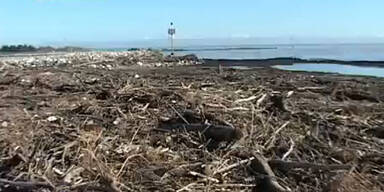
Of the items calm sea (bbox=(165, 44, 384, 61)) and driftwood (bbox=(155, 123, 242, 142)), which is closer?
driftwood (bbox=(155, 123, 242, 142))

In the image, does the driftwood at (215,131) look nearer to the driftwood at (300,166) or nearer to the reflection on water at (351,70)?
the driftwood at (300,166)

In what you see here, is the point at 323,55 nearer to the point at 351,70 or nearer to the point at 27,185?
the point at 351,70

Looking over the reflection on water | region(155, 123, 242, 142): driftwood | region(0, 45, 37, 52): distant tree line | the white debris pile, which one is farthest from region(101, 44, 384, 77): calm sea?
region(155, 123, 242, 142): driftwood

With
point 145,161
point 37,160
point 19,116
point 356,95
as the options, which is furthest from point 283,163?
point 356,95

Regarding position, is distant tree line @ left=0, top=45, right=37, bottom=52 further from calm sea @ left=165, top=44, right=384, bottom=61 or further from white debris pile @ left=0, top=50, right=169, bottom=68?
white debris pile @ left=0, top=50, right=169, bottom=68

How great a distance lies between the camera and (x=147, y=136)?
608cm

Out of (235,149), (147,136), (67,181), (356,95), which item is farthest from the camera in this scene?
(356,95)

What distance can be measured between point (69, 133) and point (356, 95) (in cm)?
512

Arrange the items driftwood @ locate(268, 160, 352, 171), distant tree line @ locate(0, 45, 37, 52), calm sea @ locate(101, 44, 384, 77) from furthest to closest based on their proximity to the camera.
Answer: distant tree line @ locate(0, 45, 37, 52), calm sea @ locate(101, 44, 384, 77), driftwood @ locate(268, 160, 352, 171)

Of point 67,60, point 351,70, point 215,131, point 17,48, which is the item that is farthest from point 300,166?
point 17,48

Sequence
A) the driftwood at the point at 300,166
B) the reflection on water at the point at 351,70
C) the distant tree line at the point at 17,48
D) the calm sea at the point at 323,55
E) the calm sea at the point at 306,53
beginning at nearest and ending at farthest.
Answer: the driftwood at the point at 300,166, the reflection on water at the point at 351,70, the calm sea at the point at 323,55, the calm sea at the point at 306,53, the distant tree line at the point at 17,48

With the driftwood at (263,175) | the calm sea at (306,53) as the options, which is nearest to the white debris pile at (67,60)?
the calm sea at (306,53)

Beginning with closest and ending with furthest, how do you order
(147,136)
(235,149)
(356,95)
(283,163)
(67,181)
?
(67,181) < (283,163) < (235,149) < (147,136) < (356,95)

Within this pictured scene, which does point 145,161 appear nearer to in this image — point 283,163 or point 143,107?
point 283,163
